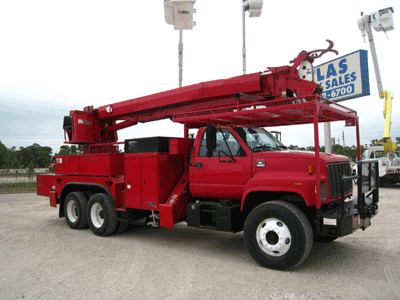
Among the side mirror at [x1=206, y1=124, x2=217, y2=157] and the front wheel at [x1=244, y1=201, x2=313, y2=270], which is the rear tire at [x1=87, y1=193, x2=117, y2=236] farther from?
the front wheel at [x1=244, y1=201, x2=313, y2=270]

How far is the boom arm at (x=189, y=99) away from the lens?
5.89 m

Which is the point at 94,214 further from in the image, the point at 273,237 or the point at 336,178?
the point at 336,178

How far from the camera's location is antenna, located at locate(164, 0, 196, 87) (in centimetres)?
1049

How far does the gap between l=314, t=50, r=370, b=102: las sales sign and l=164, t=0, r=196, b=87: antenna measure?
786 centimetres

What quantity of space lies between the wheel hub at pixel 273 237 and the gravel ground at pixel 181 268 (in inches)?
13.5

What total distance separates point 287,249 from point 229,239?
243 cm

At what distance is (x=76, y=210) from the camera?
28.8 ft

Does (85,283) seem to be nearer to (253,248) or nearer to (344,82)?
(253,248)

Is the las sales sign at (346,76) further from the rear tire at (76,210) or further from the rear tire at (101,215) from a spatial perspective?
the rear tire at (76,210)

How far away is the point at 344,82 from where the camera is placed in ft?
56.1

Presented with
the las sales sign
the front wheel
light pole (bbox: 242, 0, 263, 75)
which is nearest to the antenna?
light pole (bbox: 242, 0, 263, 75)

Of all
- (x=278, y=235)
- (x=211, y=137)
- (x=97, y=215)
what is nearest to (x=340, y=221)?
(x=278, y=235)

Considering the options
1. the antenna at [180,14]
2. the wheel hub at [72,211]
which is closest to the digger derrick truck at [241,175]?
the wheel hub at [72,211]

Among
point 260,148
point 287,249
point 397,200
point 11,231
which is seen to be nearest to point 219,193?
point 260,148
